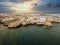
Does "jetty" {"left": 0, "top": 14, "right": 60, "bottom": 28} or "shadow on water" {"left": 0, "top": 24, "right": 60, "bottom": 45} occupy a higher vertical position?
"jetty" {"left": 0, "top": 14, "right": 60, "bottom": 28}

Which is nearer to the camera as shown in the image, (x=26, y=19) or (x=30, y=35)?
(x=30, y=35)

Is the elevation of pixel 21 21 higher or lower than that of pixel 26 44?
higher

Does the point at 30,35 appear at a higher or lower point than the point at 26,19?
lower

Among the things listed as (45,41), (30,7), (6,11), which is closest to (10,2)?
(6,11)

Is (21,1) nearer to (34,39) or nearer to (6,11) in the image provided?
(6,11)

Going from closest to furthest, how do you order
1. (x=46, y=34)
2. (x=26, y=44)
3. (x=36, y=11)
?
1. (x=26, y=44)
2. (x=46, y=34)
3. (x=36, y=11)

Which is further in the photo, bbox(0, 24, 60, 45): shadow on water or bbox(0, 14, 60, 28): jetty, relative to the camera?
bbox(0, 14, 60, 28): jetty
